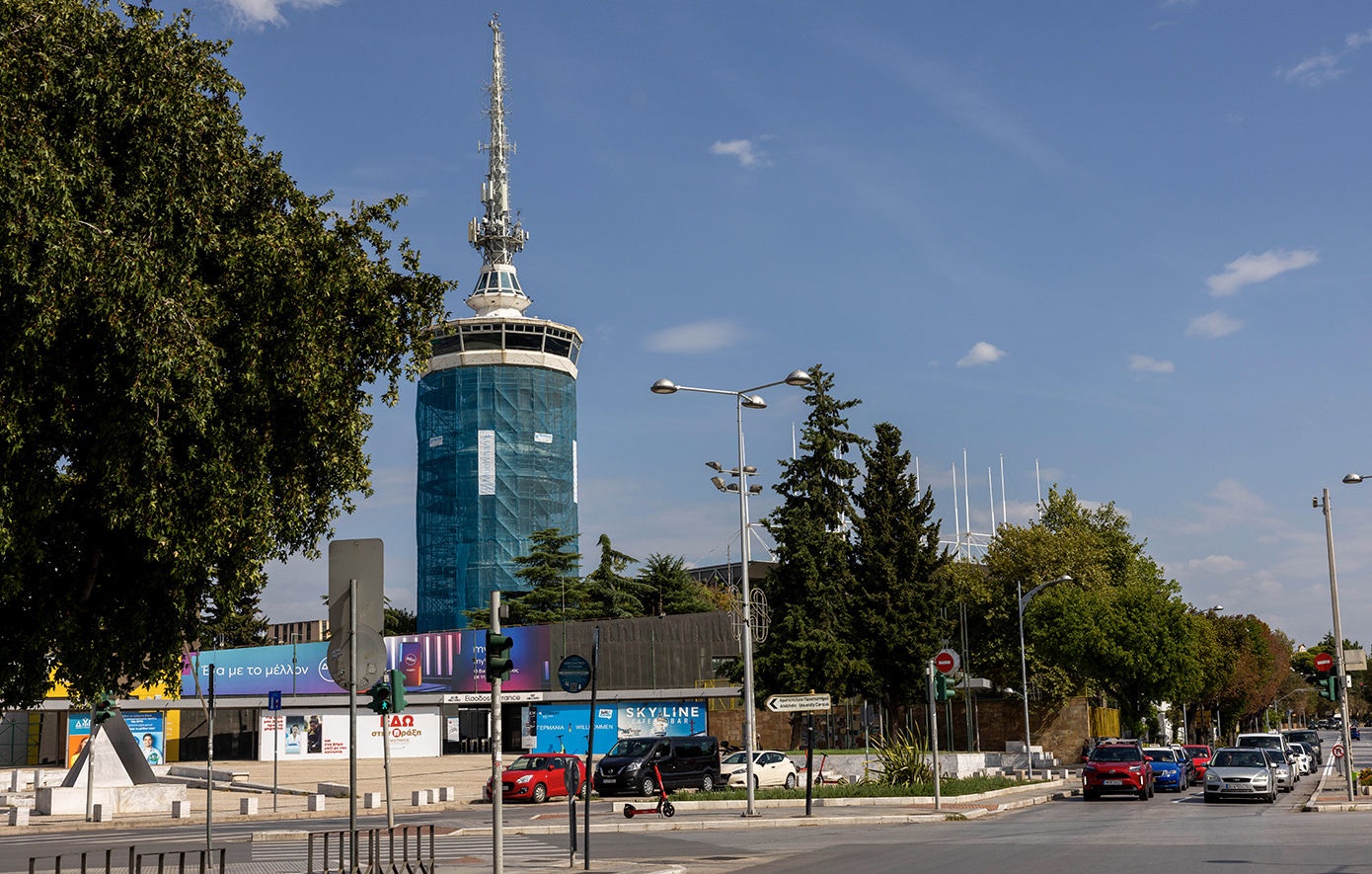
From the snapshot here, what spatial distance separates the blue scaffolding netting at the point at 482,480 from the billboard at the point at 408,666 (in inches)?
850

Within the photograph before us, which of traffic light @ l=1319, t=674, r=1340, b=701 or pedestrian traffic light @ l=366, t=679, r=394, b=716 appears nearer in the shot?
pedestrian traffic light @ l=366, t=679, r=394, b=716

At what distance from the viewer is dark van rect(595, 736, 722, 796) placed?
34500 mm

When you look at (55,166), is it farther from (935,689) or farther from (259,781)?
(259,781)

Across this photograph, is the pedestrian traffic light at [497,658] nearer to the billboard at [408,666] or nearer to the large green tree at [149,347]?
the large green tree at [149,347]

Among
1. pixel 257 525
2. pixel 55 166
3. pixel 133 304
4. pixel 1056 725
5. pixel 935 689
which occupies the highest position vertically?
pixel 55 166

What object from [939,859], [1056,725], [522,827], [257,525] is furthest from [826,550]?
[257,525]

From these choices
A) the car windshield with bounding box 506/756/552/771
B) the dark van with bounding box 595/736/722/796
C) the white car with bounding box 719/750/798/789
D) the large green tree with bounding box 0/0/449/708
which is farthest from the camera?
the white car with bounding box 719/750/798/789

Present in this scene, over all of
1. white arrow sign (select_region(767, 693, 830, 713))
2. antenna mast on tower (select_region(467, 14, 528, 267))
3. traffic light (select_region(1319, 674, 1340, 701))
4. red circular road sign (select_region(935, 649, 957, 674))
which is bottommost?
traffic light (select_region(1319, 674, 1340, 701))

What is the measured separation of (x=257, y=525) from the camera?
12820mm

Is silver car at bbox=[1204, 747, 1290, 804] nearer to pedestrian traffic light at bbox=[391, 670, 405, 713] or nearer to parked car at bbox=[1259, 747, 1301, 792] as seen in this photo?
parked car at bbox=[1259, 747, 1301, 792]

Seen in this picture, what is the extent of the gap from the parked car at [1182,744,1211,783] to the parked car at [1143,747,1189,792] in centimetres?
367

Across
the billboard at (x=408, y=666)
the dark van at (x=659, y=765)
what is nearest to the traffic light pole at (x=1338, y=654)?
the dark van at (x=659, y=765)

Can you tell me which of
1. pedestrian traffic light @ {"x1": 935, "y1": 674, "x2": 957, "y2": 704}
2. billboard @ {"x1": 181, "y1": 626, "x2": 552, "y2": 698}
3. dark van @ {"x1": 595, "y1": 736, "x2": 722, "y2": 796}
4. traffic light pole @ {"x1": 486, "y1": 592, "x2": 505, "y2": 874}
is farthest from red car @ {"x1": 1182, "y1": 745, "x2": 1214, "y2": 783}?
traffic light pole @ {"x1": 486, "y1": 592, "x2": 505, "y2": 874}

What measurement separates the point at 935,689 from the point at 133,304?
21.4 metres
